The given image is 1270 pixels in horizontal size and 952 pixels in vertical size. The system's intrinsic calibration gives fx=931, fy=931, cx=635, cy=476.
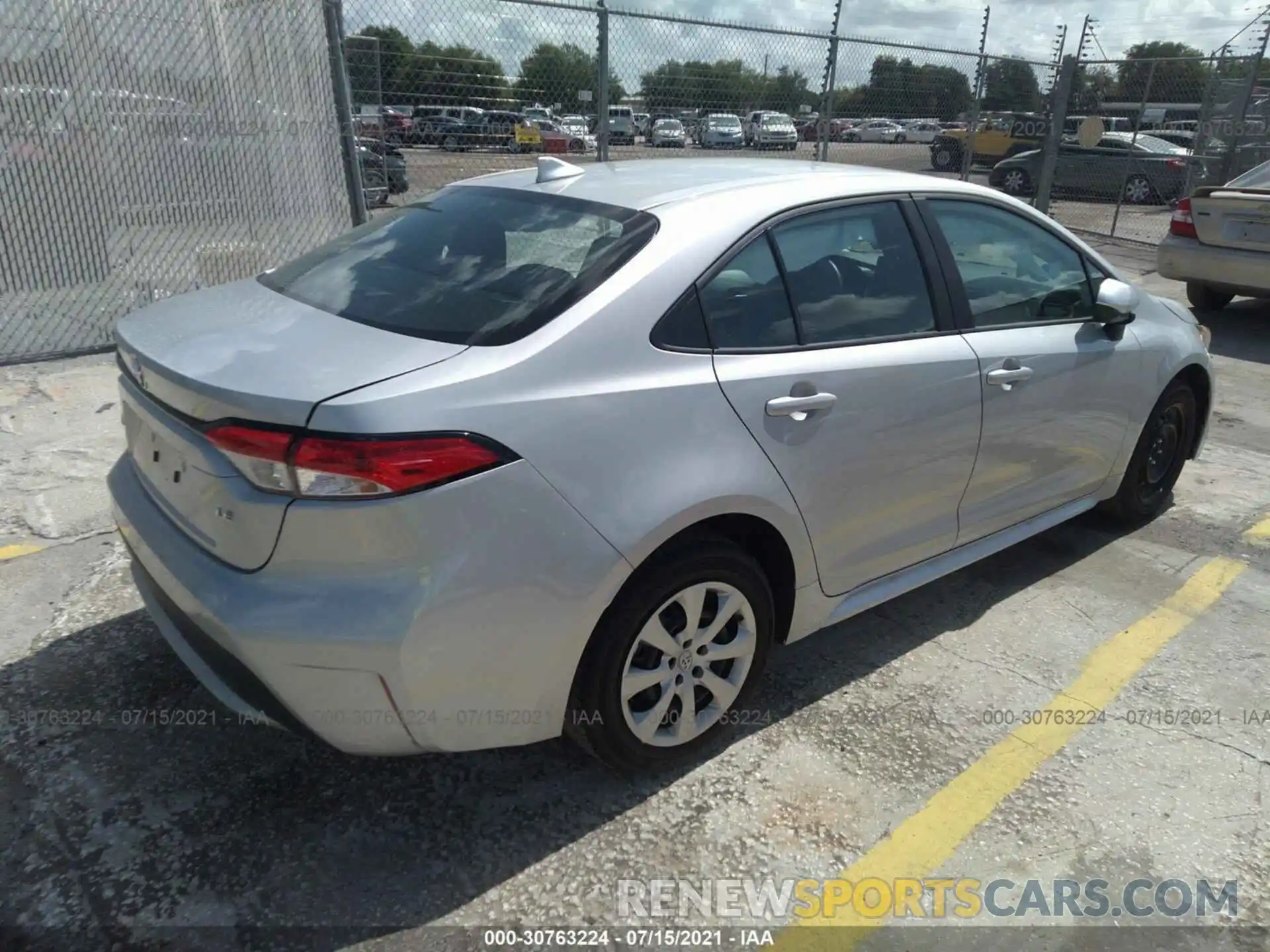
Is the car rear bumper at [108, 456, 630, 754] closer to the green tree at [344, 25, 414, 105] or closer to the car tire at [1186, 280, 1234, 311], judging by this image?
the green tree at [344, 25, 414, 105]

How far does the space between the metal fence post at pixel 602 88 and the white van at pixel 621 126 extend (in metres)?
0.08

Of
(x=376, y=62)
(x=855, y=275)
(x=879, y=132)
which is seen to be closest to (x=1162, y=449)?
(x=855, y=275)

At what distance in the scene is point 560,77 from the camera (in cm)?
745

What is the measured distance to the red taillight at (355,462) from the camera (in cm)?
196

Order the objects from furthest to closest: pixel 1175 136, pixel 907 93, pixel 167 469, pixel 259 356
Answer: pixel 1175 136 → pixel 907 93 → pixel 167 469 → pixel 259 356

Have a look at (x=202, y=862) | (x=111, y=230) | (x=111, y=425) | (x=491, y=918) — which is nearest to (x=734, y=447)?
(x=491, y=918)

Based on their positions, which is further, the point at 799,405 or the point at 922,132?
the point at 922,132

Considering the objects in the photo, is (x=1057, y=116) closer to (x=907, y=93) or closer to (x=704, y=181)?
(x=907, y=93)

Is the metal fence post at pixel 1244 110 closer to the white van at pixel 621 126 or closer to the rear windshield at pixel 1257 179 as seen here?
the rear windshield at pixel 1257 179

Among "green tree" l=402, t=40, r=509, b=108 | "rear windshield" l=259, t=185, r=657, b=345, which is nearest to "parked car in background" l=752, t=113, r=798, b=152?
"green tree" l=402, t=40, r=509, b=108

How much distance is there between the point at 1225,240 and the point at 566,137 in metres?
5.94

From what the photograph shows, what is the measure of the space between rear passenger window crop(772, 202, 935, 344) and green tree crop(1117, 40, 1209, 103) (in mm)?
12075

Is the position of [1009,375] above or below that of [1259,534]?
above

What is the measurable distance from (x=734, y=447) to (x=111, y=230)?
5951 mm
